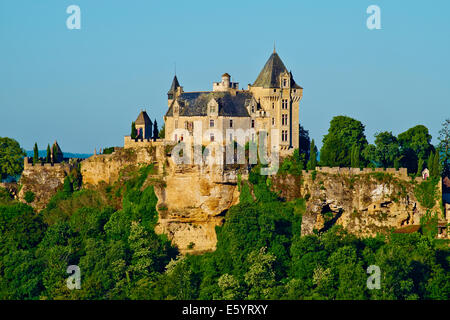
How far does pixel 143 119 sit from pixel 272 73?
12812mm

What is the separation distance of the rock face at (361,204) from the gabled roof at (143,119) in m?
17.0

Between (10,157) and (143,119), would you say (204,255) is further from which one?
(10,157)

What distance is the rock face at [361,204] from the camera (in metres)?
102

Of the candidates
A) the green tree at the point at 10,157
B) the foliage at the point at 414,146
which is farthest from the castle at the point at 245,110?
the green tree at the point at 10,157

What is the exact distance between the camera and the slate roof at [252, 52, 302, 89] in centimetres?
10850

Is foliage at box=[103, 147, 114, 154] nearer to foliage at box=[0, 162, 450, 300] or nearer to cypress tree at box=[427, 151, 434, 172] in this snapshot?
foliage at box=[0, 162, 450, 300]

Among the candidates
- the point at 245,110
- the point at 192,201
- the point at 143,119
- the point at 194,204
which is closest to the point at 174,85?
the point at 143,119

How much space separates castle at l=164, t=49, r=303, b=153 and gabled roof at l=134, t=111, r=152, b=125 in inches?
126

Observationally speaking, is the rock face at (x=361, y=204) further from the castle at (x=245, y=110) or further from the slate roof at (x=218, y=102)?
the slate roof at (x=218, y=102)

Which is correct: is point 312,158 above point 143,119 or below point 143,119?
below

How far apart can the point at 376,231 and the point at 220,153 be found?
15.0 meters

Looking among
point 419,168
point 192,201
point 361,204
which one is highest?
point 419,168

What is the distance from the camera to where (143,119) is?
11212cm

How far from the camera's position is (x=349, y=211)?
103375 millimetres
